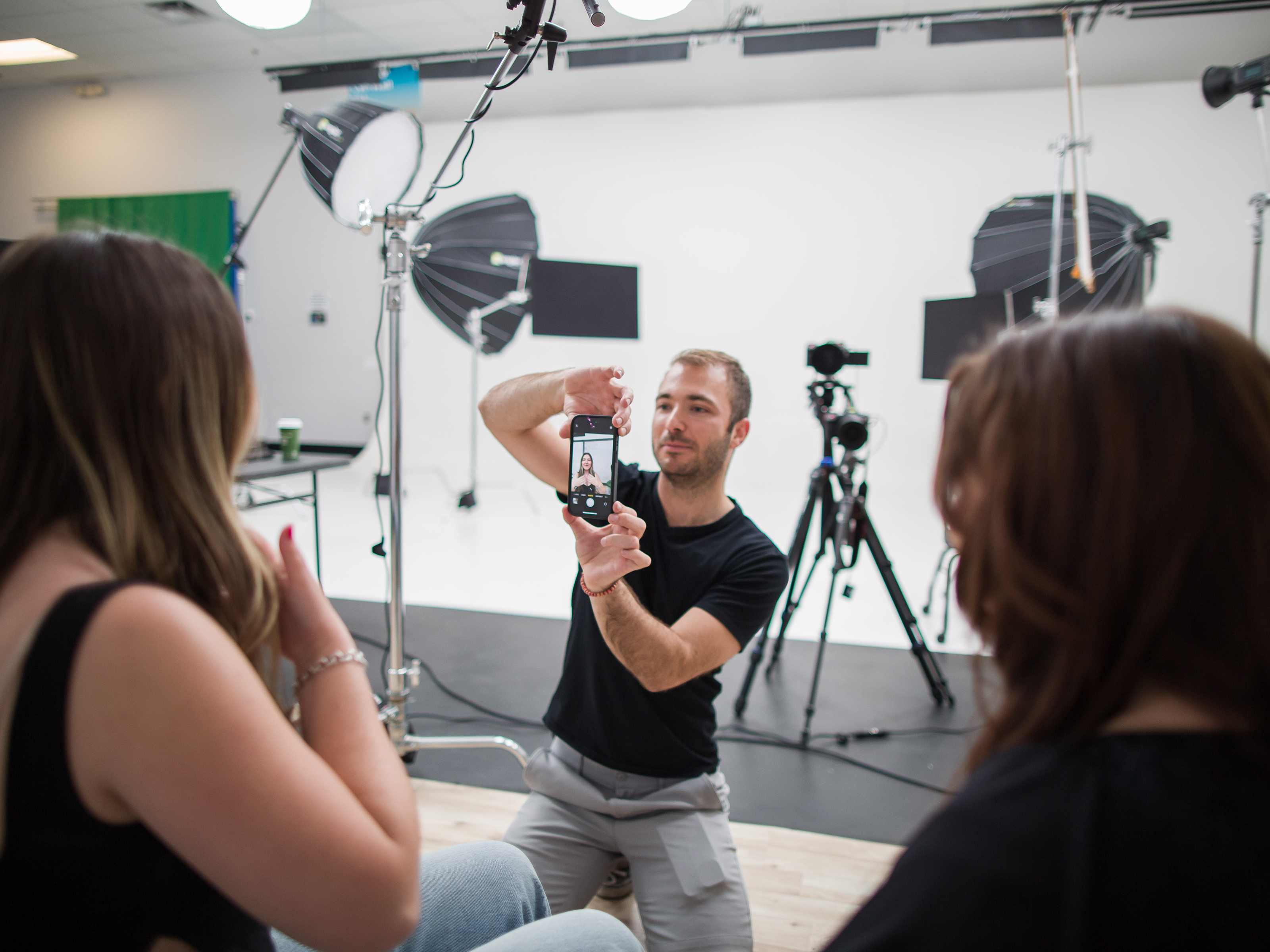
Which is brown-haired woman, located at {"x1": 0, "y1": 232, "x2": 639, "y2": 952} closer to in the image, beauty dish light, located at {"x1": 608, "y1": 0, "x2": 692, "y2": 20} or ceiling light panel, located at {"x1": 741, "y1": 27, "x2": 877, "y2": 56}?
beauty dish light, located at {"x1": 608, "y1": 0, "x2": 692, "y2": 20}

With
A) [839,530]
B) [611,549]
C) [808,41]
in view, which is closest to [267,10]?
[611,549]

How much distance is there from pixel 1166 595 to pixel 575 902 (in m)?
1.20

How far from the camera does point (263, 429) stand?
7.57 metres

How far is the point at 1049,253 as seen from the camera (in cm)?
543

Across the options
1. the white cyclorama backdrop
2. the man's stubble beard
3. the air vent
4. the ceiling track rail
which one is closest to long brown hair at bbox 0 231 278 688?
the man's stubble beard

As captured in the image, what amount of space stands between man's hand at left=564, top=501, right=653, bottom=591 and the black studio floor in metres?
0.83

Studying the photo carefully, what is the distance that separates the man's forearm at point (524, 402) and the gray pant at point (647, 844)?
640 millimetres

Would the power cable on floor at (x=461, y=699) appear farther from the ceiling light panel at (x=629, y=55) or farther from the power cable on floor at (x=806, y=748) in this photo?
the ceiling light panel at (x=629, y=55)

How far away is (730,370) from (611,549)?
608 millimetres

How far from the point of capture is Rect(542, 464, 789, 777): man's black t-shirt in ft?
4.44

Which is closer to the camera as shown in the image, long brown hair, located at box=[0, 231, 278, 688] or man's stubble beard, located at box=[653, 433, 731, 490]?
long brown hair, located at box=[0, 231, 278, 688]

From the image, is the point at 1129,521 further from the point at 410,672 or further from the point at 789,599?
the point at 789,599

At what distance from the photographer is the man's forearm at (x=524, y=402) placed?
4.74 ft

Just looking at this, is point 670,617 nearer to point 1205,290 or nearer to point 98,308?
point 98,308
